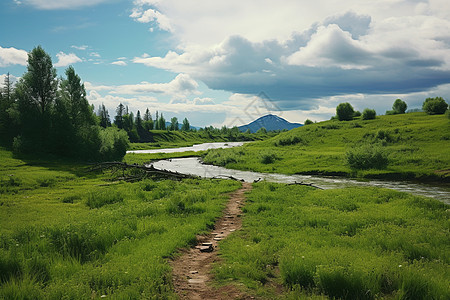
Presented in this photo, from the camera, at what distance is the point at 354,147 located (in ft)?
266

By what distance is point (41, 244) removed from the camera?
36.2 feet

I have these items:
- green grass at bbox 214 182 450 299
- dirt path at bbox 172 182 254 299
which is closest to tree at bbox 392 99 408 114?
green grass at bbox 214 182 450 299

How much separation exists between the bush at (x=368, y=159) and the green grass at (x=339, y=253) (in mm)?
36977

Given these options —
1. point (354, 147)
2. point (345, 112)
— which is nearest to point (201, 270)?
point (354, 147)

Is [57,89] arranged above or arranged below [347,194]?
above

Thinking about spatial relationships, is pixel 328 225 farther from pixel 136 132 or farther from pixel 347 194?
pixel 136 132

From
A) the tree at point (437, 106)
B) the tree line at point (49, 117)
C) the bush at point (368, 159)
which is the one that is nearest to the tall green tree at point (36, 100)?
the tree line at point (49, 117)

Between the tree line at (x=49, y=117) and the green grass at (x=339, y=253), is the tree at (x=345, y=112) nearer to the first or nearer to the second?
the tree line at (x=49, y=117)

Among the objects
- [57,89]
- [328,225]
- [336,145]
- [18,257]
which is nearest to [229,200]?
[328,225]

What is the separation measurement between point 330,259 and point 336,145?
3395 inches

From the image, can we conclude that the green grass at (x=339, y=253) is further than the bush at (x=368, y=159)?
No

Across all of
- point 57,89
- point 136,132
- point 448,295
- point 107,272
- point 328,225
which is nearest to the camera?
point 448,295

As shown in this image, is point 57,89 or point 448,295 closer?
point 448,295

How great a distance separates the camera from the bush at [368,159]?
5425 cm
